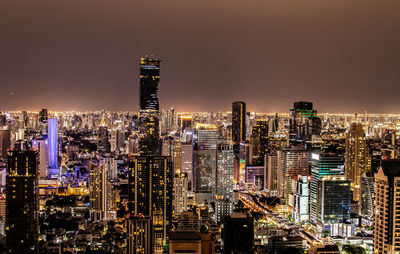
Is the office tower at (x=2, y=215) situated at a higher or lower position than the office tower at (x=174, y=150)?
lower

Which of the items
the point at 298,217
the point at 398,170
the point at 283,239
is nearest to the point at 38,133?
the point at 298,217

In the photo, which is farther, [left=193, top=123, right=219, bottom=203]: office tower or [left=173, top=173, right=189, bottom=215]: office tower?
[left=193, top=123, right=219, bottom=203]: office tower

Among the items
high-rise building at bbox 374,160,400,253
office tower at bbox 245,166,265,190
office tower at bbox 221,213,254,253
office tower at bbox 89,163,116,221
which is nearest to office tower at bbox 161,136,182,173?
office tower at bbox 89,163,116,221

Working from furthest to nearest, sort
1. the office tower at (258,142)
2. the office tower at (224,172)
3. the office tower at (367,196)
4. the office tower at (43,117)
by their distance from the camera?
the office tower at (43,117)
the office tower at (258,142)
the office tower at (224,172)
the office tower at (367,196)

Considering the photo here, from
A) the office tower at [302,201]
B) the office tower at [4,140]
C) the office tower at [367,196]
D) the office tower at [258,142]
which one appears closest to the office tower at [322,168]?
the office tower at [302,201]

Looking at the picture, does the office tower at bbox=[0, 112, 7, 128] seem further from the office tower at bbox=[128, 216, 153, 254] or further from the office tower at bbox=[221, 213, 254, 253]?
the office tower at bbox=[221, 213, 254, 253]

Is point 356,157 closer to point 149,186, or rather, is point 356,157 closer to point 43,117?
point 149,186

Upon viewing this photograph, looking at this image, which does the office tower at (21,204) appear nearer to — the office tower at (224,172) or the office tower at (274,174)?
the office tower at (224,172)
